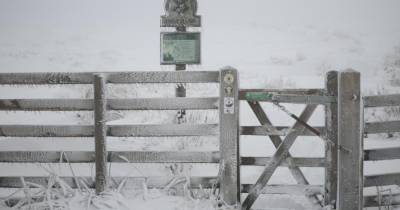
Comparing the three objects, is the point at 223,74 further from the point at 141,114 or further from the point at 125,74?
the point at 141,114

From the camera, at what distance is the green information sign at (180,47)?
18.0ft

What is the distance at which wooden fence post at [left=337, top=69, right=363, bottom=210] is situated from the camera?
4012mm

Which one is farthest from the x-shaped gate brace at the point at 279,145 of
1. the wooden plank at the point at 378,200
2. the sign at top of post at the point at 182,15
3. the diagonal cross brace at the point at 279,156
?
the sign at top of post at the point at 182,15

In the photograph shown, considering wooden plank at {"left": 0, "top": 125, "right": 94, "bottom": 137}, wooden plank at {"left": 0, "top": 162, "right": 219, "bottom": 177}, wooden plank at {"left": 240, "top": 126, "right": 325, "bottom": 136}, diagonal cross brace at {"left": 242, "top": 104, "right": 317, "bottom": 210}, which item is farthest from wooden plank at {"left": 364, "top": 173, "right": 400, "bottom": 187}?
wooden plank at {"left": 0, "top": 125, "right": 94, "bottom": 137}

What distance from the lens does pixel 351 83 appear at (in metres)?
4.00

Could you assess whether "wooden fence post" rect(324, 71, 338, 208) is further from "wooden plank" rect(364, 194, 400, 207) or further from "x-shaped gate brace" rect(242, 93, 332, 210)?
"wooden plank" rect(364, 194, 400, 207)

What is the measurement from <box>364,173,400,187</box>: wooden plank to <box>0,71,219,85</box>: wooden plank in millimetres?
2090

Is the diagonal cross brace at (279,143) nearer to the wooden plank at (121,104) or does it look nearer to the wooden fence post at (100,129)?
the wooden plank at (121,104)

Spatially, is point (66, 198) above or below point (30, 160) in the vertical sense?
below

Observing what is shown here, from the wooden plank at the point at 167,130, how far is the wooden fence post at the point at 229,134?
0.56 feet

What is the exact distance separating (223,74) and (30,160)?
8.43 ft

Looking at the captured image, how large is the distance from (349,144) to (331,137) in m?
0.23

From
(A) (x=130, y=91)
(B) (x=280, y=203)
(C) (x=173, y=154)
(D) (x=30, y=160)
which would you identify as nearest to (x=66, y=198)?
(D) (x=30, y=160)

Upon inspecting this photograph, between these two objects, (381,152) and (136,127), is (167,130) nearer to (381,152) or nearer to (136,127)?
(136,127)
